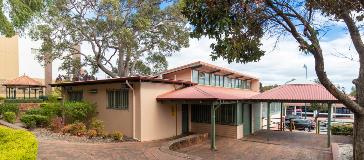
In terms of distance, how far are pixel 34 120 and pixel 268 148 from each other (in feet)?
39.3

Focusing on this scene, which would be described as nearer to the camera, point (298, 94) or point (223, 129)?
point (298, 94)

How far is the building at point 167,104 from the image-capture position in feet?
50.3

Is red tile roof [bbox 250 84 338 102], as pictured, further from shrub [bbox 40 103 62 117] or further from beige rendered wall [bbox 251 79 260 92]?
beige rendered wall [bbox 251 79 260 92]

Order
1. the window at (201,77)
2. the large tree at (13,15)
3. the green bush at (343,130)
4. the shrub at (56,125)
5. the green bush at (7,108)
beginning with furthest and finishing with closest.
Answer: the green bush at (343,130)
the window at (201,77)
the green bush at (7,108)
the shrub at (56,125)
the large tree at (13,15)

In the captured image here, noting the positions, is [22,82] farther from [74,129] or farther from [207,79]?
[207,79]

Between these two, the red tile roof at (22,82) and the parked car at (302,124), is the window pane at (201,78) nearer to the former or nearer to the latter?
the parked car at (302,124)

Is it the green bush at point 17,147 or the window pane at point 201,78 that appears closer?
the green bush at point 17,147

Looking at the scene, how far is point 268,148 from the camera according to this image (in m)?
15.9

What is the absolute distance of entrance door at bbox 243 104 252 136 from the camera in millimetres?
20122

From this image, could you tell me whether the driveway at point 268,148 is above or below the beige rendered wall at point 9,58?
below

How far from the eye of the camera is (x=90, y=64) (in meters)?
30.8

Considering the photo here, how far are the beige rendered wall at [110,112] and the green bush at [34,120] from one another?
98.6 inches

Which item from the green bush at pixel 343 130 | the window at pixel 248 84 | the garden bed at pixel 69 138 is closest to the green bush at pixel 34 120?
the garden bed at pixel 69 138

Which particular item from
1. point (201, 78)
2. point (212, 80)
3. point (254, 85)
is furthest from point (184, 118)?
point (254, 85)
